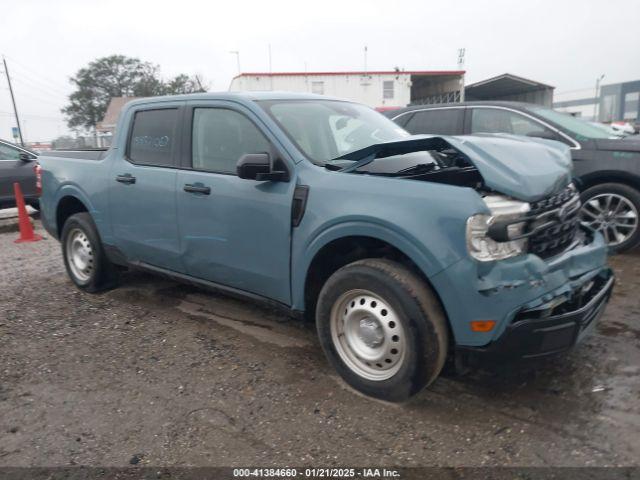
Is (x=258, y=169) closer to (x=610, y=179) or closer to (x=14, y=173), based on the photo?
(x=610, y=179)

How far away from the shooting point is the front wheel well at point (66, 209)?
5078 millimetres

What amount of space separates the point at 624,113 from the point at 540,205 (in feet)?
300

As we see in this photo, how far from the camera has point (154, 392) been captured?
3156mm

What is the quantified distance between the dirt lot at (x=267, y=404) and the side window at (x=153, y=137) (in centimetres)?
138

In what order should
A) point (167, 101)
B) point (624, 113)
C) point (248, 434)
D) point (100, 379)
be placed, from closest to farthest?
point (248, 434) < point (100, 379) < point (167, 101) < point (624, 113)

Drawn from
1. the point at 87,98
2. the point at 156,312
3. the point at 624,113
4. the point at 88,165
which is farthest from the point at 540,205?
the point at 624,113

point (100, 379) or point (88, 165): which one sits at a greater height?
point (88, 165)

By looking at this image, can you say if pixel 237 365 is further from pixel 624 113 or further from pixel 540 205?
pixel 624 113

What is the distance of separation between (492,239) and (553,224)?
0.53 metres

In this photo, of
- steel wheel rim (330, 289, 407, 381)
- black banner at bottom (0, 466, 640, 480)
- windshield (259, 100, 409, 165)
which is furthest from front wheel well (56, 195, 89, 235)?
steel wheel rim (330, 289, 407, 381)

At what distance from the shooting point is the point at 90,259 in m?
4.97

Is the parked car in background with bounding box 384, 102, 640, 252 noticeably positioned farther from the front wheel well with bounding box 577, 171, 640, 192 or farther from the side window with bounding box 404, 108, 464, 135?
the side window with bounding box 404, 108, 464, 135

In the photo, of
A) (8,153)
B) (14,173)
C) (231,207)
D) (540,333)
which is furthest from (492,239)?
(8,153)

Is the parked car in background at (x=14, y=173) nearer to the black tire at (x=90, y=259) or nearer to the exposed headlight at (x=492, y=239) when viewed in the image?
the black tire at (x=90, y=259)
